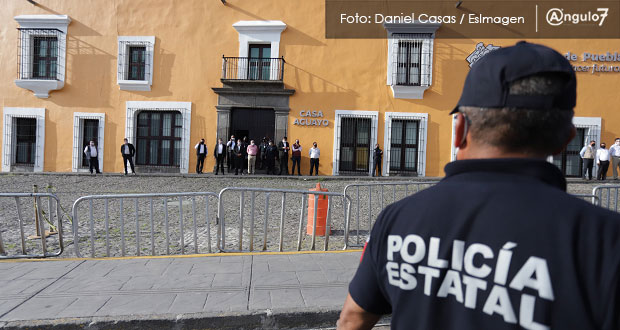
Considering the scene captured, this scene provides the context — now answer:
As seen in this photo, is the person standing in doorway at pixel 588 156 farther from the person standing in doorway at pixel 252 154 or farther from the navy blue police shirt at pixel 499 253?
the navy blue police shirt at pixel 499 253

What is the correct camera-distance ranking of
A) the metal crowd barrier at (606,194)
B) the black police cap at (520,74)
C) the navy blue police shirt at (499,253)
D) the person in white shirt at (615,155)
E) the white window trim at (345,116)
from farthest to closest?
the white window trim at (345,116) → the person in white shirt at (615,155) → the metal crowd barrier at (606,194) → the black police cap at (520,74) → the navy blue police shirt at (499,253)

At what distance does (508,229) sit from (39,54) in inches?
835

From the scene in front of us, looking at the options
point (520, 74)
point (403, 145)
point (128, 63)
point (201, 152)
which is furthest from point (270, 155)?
point (520, 74)

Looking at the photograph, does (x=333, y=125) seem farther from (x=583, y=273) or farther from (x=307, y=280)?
(x=583, y=273)

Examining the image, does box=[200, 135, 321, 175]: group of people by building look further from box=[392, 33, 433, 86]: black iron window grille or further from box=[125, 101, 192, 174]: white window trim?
box=[392, 33, 433, 86]: black iron window grille

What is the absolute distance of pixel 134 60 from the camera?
17.3 metres

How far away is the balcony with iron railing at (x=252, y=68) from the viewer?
55.4 feet

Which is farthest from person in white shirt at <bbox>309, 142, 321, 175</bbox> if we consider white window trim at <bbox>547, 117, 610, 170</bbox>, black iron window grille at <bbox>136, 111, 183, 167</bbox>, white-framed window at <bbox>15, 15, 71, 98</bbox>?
white-framed window at <bbox>15, 15, 71, 98</bbox>

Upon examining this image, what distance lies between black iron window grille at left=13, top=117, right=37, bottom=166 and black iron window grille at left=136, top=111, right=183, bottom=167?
183 inches

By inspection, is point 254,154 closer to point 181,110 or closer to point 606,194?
point 181,110

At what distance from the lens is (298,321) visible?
327cm

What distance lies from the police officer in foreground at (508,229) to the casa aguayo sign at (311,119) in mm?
15761

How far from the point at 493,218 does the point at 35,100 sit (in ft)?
67.7

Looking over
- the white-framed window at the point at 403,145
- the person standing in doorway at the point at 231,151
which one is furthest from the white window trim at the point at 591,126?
the person standing in doorway at the point at 231,151
